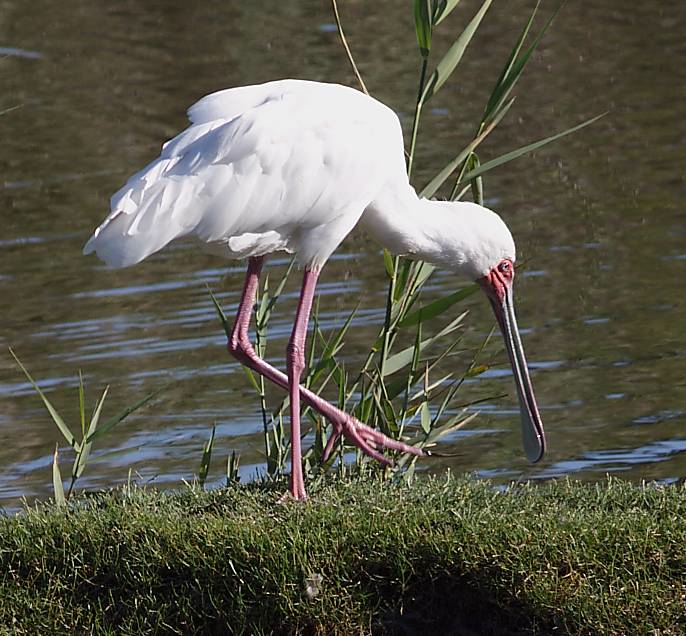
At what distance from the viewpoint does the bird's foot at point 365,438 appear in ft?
Answer: 21.3

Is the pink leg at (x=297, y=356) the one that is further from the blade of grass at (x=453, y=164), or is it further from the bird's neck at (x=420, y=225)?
the blade of grass at (x=453, y=164)

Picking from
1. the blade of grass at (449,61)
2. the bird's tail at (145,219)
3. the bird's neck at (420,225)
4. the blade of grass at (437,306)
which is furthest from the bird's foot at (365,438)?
the blade of grass at (449,61)

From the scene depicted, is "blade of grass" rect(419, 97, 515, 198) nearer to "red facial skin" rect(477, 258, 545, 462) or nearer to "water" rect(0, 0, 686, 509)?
"red facial skin" rect(477, 258, 545, 462)

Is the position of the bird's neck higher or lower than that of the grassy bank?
higher

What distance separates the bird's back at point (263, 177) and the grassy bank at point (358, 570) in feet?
3.70

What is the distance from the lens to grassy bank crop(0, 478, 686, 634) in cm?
520

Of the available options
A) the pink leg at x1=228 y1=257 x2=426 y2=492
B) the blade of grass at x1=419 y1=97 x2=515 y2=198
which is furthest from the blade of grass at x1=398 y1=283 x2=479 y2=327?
the pink leg at x1=228 y1=257 x2=426 y2=492

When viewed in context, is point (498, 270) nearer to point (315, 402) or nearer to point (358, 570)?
point (315, 402)

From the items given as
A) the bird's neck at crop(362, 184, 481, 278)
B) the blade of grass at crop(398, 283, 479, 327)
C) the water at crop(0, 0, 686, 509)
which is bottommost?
the water at crop(0, 0, 686, 509)

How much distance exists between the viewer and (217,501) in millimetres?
6129

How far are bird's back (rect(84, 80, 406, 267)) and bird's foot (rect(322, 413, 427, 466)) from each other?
2.22 ft

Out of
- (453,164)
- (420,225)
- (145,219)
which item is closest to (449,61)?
(453,164)

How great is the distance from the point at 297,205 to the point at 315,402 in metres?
0.86

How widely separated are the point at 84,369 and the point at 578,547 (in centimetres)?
533
